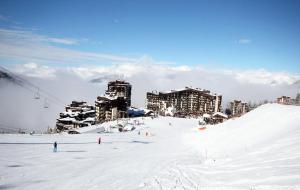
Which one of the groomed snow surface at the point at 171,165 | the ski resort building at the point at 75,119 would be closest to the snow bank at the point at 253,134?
the groomed snow surface at the point at 171,165

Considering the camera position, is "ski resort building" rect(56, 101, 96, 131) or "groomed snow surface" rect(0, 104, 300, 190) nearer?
"groomed snow surface" rect(0, 104, 300, 190)

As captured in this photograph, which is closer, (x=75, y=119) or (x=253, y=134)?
(x=253, y=134)

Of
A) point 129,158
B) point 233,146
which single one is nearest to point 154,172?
point 129,158

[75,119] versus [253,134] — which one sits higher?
[75,119]

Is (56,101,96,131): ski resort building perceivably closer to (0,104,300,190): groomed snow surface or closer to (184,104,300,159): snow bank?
(184,104,300,159): snow bank

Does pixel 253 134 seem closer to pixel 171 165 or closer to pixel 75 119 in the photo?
pixel 171 165

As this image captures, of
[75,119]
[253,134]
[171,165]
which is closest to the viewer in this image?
[171,165]

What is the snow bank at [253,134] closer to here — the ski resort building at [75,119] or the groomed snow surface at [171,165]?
the groomed snow surface at [171,165]

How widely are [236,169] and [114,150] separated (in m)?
21.0

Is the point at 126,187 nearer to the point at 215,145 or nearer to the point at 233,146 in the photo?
the point at 233,146

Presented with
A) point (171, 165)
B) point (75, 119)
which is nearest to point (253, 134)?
point (171, 165)

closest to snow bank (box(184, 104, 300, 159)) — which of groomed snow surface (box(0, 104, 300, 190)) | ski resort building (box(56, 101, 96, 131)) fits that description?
groomed snow surface (box(0, 104, 300, 190))

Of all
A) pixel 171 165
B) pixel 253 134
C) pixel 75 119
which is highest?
pixel 75 119

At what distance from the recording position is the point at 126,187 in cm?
2325
